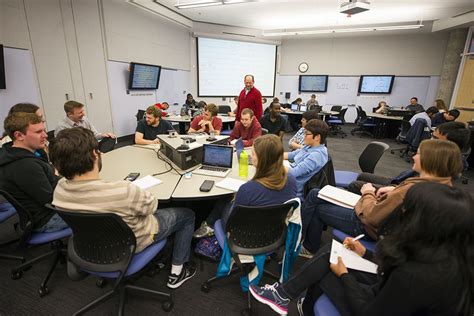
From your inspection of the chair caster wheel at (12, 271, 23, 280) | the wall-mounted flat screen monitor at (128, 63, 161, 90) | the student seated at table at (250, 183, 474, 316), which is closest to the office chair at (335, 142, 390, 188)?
the student seated at table at (250, 183, 474, 316)

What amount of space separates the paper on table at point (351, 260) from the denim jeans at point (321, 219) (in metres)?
0.37

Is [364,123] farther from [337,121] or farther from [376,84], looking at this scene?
[376,84]

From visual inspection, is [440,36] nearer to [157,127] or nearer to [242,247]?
[157,127]

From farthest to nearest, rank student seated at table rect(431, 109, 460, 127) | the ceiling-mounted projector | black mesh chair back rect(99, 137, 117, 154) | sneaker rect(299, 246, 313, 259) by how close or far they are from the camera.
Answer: student seated at table rect(431, 109, 460, 127)
the ceiling-mounted projector
black mesh chair back rect(99, 137, 117, 154)
sneaker rect(299, 246, 313, 259)

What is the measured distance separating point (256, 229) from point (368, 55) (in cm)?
1028

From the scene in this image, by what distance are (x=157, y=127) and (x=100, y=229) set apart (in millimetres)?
2451

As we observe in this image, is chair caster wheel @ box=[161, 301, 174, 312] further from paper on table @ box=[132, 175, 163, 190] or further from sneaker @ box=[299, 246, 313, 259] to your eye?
sneaker @ box=[299, 246, 313, 259]

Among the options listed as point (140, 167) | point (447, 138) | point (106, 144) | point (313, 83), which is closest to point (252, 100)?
point (106, 144)

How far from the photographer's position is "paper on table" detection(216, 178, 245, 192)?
1928 millimetres

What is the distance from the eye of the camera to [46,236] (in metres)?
1.72

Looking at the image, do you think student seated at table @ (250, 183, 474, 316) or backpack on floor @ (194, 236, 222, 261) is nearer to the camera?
student seated at table @ (250, 183, 474, 316)

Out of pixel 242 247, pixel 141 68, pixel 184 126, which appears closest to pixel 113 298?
pixel 242 247

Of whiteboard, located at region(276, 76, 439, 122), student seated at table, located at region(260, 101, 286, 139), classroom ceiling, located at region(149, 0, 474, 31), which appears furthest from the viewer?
whiteboard, located at region(276, 76, 439, 122)

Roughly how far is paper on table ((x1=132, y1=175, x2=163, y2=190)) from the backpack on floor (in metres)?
0.68
